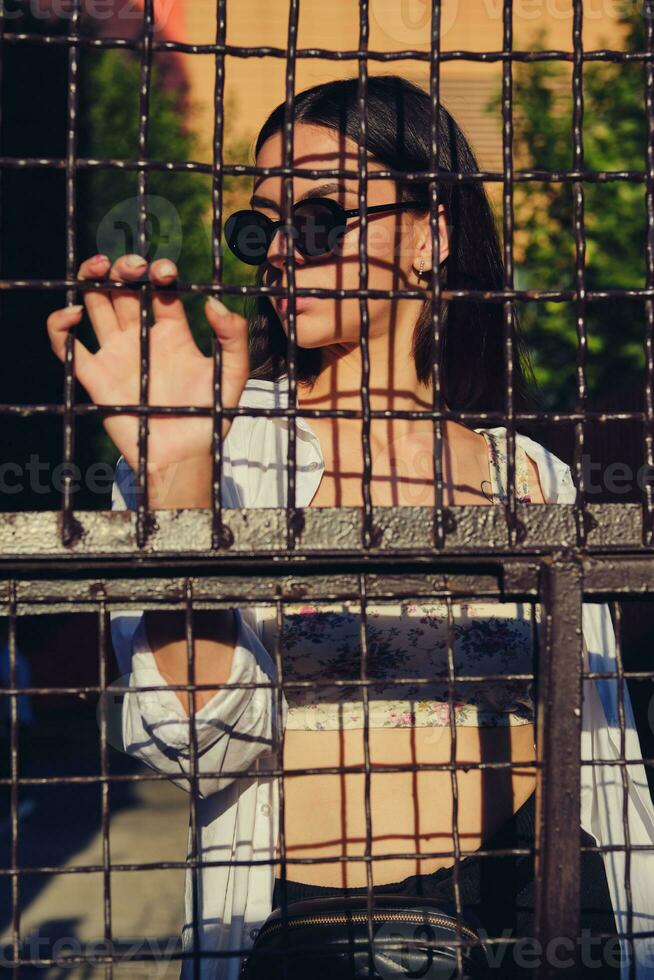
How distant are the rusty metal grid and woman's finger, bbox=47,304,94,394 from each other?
12mm

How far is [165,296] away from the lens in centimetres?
109

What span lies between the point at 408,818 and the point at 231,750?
0.41m

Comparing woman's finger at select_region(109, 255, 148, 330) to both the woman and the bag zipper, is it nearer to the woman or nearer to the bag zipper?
the woman

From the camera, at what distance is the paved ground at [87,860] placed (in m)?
3.79

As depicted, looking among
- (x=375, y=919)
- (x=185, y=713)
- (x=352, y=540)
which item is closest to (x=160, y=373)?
(x=352, y=540)

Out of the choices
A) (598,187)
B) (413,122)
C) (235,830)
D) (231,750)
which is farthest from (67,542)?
(598,187)

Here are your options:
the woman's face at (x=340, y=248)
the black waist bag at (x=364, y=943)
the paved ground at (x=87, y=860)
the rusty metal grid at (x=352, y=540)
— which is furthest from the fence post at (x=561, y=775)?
the paved ground at (x=87, y=860)

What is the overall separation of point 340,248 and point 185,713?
768mm

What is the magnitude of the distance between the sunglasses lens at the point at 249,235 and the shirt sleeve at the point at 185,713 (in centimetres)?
43

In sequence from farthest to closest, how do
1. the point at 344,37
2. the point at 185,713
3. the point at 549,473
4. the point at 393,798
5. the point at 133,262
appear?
the point at 344,37 → the point at 549,473 → the point at 393,798 → the point at 185,713 → the point at 133,262

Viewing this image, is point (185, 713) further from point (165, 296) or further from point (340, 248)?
point (340, 248)

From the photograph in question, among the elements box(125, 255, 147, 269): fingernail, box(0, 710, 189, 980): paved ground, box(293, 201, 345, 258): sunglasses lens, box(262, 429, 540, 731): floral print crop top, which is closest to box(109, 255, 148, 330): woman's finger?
box(125, 255, 147, 269): fingernail

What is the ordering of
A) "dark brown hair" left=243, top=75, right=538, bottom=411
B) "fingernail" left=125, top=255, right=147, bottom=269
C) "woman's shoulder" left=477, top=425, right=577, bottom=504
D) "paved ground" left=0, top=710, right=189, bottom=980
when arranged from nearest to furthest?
"fingernail" left=125, top=255, right=147, bottom=269 → "dark brown hair" left=243, top=75, right=538, bottom=411 → "woman's shoulder" left=477, top=425, right=577, bottom=504 → "paved ground" left=0, top=710, right=189, bottom=980

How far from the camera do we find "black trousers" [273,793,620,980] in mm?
1668
